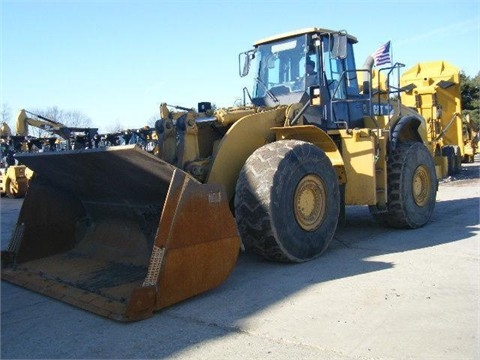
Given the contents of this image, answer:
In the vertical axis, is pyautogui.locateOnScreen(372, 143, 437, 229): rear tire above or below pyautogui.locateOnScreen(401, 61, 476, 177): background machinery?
below

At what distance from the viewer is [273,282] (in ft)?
15.7

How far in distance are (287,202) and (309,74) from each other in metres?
2.44

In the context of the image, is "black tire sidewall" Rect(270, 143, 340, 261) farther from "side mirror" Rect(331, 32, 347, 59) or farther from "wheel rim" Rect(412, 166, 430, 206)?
"wheel rim" Rect(412, 166, 430, 206)

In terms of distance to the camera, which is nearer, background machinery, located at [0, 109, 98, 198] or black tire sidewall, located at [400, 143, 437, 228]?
background machinery, located at [0, 109, 98, 198]

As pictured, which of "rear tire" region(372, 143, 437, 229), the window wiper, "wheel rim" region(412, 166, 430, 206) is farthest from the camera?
"wheel rim" region(412, 166, 430, 206)

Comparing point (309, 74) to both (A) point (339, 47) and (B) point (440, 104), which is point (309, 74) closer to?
(A) point (339, 47)

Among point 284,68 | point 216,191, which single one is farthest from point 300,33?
point 216,191

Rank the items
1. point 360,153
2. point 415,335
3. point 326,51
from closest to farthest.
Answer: point 415,335
point 360,153
point 326,51

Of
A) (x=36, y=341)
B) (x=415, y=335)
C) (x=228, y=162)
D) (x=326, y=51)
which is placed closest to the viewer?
(x=415, y=335)

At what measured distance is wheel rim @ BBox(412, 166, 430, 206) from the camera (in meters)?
7.57

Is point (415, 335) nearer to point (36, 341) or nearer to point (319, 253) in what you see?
point (319, 253)

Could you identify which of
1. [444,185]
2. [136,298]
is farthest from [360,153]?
[444,185]

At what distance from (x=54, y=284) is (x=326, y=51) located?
4766mm

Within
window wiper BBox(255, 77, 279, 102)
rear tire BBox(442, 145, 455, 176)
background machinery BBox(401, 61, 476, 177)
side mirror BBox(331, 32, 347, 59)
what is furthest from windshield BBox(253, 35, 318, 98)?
rear tire BBox(442, 145, 455, 176)
